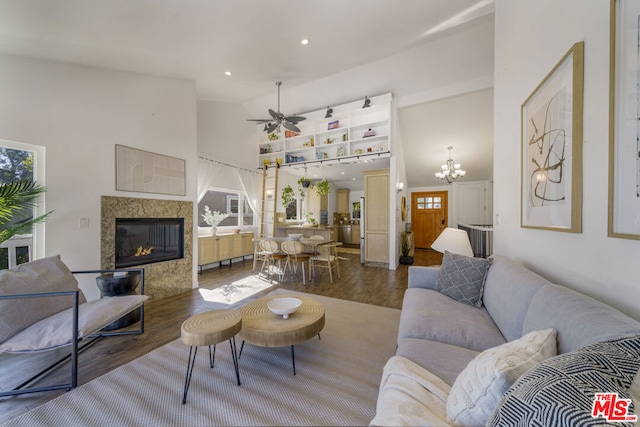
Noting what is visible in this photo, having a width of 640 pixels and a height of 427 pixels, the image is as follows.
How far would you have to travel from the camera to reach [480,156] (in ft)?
20.6

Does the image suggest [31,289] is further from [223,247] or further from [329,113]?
[329,113]

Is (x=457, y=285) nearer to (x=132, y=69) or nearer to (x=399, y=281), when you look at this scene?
(x=399, y=281)

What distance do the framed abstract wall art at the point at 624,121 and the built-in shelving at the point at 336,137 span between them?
3.93 m

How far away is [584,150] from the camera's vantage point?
125 cm

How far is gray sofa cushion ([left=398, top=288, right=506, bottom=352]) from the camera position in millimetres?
1444

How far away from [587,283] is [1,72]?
4.91 metres

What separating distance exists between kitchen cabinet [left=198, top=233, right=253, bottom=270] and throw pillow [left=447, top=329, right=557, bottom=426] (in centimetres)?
500

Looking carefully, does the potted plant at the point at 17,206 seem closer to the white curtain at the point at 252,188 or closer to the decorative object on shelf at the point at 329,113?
the white curtain at the point at 252,188

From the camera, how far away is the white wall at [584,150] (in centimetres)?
110

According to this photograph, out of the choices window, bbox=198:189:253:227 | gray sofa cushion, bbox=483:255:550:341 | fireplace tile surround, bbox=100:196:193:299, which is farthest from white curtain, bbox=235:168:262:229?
gray sofa cushion, bbox=483:255:550:341

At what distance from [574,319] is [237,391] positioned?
1879 millimetres

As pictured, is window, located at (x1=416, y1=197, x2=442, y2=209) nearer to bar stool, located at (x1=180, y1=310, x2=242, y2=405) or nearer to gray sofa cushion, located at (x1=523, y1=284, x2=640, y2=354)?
gray sofa cushion, located at (x1=523, y1=284, x2=640, y2=354)

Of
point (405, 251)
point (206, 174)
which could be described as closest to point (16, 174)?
point (206, 174)

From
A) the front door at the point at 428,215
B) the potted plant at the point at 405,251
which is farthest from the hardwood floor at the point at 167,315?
the front door at the point at 428,215
